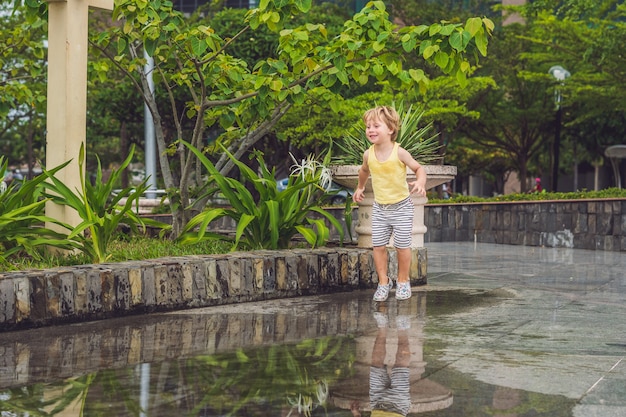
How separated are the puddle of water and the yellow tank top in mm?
1036

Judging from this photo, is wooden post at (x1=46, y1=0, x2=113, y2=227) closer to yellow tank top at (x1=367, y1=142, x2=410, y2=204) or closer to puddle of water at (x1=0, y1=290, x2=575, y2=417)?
puddle of water at (x1=0, y1=290, x2=575, y2=417)

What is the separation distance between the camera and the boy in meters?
8.33

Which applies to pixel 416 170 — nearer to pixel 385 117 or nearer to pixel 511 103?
pixel 385 117

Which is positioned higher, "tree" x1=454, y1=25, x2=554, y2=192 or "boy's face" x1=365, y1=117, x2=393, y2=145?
"tree" x1=454, y1=25, x2=554, y2=192

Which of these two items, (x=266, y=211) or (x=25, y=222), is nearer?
(x=25, y=222)

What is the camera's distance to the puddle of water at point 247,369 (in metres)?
4.54

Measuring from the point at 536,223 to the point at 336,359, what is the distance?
44.5 ft

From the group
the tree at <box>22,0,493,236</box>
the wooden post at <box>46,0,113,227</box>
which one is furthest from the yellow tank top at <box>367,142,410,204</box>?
the wooden post at <box>46,0,113,227</box>

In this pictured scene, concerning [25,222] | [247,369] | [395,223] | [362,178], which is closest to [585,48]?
[362,178]

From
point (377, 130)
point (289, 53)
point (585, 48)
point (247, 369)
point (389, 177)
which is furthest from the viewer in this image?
point (585, 48)

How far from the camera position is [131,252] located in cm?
872

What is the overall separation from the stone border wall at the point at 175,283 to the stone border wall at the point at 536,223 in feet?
28.3

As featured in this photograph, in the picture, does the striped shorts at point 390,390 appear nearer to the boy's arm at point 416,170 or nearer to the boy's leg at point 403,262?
the boy's arm at point 416,170

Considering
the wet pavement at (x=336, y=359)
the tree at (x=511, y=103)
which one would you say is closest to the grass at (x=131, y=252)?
the wet pavement at (x=336, y=359)
